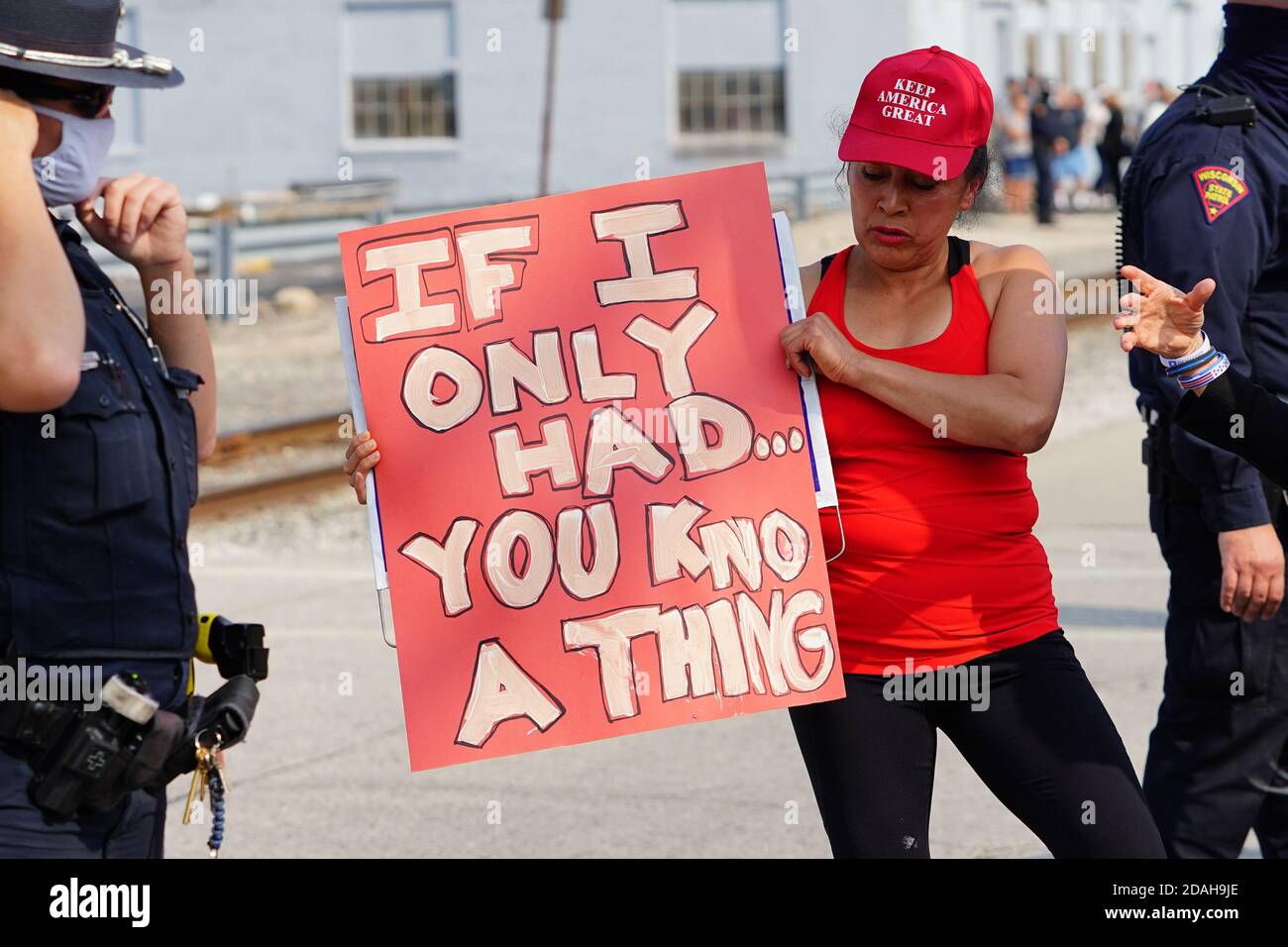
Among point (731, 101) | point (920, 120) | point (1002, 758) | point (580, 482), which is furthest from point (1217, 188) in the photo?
point (731, 101)

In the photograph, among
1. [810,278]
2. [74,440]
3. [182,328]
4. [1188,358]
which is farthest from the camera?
[810,278]

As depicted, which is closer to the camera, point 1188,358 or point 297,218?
point 1188,358

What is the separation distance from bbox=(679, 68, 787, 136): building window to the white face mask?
29789 mm

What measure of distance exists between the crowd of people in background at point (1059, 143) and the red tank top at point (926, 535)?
2693 cm

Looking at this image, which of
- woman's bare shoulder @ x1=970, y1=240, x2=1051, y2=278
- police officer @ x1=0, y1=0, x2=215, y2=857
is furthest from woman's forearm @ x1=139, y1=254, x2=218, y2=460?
woman's bare shoulder @ x1=970, y1=240, x2=1051, y2=278

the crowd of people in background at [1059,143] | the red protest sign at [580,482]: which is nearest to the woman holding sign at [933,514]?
the red protest sign at [580,482]

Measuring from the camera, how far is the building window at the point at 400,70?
32.6m

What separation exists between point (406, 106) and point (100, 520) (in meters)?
30.9

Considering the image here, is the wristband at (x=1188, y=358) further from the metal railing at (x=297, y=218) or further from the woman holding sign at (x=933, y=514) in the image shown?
the metal railing at (x=297, y=218)

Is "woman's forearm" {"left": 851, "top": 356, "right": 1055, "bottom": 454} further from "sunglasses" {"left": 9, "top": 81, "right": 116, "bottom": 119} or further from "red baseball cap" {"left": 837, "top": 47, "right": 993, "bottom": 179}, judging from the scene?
"sunglasses" {"left": 9, "top": 81, "right": 116, "bottom": 119}

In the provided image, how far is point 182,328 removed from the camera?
3361mm

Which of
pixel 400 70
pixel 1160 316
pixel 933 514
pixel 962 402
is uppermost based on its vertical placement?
pixel 1160 316

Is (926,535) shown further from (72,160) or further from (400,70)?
(400,70)

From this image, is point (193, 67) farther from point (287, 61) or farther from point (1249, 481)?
point (1249, 481)
